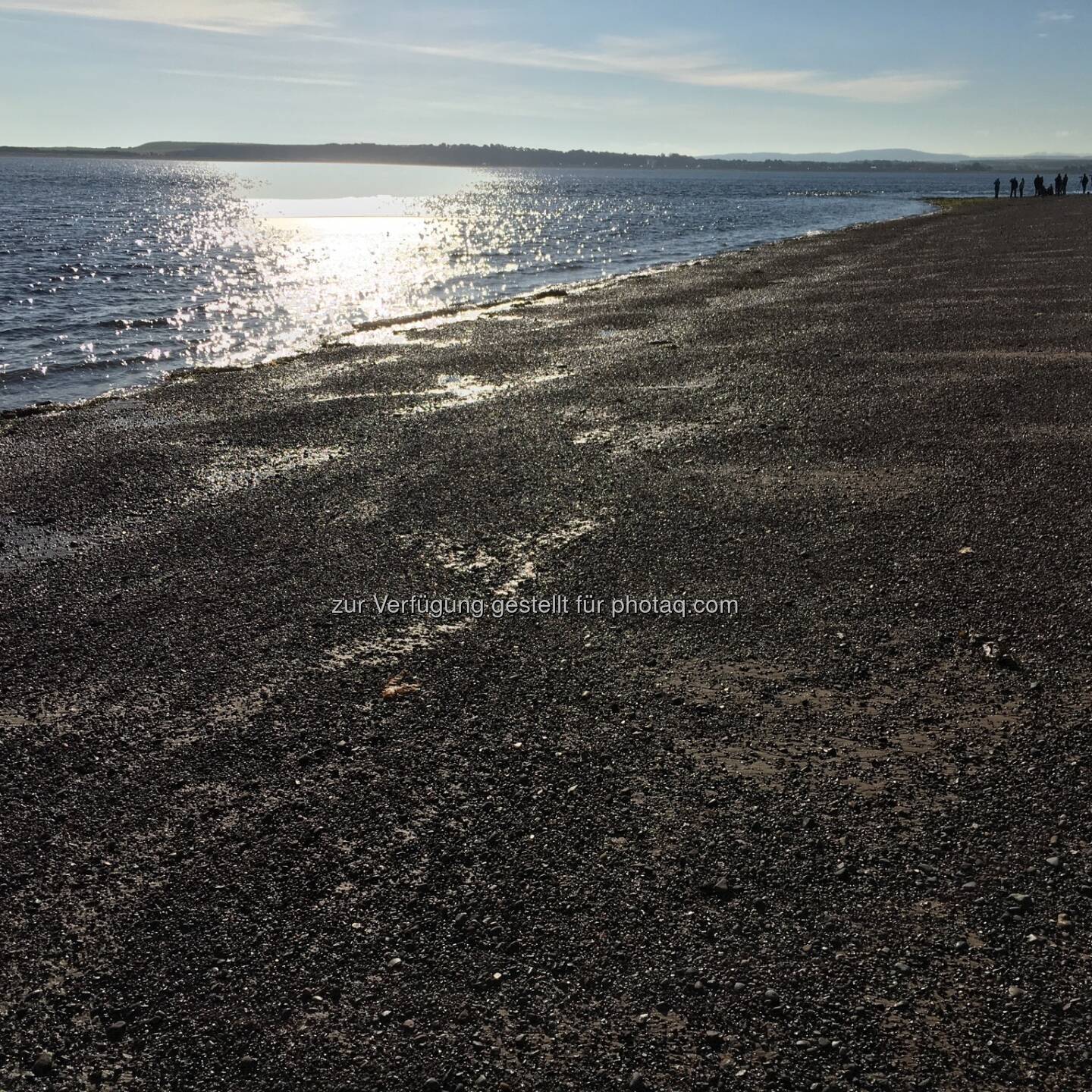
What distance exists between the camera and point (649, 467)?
37.8ft

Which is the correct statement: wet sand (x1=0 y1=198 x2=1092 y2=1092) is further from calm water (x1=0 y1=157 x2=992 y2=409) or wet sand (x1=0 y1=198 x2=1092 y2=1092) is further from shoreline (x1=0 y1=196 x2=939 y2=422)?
calm water (x1=0 y1=157 x2=992 y2=409)

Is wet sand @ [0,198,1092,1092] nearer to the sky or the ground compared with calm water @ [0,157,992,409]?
nearer to the ground

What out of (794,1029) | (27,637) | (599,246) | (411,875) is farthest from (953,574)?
(599,246)

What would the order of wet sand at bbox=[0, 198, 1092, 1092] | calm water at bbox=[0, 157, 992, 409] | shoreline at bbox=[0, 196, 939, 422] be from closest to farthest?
wet sand at bbox=[0, 198, 1092, 1092]
shoreline at bbox=[0, 196, 939, 422]
calm water at bbox=[0, 157, 992, 409]

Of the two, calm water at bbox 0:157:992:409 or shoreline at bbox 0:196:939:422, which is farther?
calm water at bbox 0:157:992:409

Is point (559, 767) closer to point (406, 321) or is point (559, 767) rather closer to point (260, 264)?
point (406, 321)

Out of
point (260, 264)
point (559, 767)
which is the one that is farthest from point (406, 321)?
point (260, 264)

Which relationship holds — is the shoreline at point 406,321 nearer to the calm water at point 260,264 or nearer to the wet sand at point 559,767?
the calm water at point 260,264

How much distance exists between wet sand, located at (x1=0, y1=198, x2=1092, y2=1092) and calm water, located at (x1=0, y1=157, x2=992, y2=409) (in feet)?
47.2

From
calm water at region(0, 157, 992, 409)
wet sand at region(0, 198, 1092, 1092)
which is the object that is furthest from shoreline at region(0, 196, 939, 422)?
wet sand at region(0, 198, 1092, 1092)

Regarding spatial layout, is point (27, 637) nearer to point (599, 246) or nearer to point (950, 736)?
point (950, 736)

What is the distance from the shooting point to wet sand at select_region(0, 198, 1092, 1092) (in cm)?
394

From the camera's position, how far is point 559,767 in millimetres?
5664

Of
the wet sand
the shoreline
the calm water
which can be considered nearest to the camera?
the wet sand
